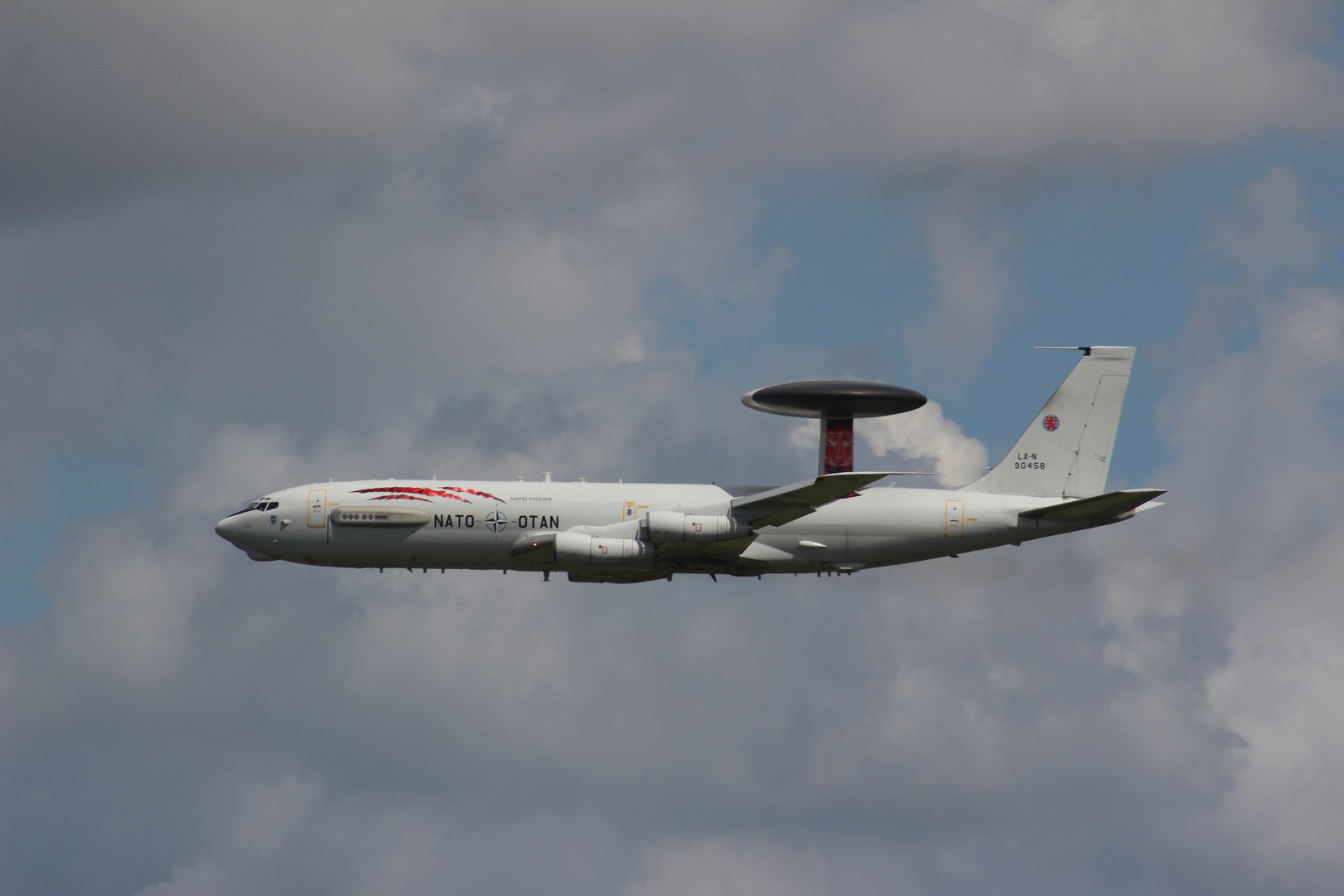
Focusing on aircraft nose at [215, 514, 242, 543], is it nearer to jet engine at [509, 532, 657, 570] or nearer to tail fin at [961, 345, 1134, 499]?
jet engine at [509, 532, 657, 570]

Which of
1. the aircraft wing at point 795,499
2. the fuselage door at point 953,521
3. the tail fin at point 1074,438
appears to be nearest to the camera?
the aircraft wing at point 795,499

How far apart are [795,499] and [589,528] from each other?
9.10 meters

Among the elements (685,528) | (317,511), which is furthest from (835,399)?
(317,511)

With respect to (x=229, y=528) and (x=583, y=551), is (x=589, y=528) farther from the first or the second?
(x=229, y=528)

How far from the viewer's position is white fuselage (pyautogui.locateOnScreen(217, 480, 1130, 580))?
62.5m

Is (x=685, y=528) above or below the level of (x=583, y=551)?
above

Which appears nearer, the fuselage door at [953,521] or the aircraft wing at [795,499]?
the aircraft wing at [795,499]

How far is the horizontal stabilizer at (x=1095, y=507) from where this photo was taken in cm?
6134

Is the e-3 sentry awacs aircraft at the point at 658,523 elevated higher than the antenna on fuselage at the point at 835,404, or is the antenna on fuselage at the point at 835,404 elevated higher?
the antenna on fuselage at the point at 835,404

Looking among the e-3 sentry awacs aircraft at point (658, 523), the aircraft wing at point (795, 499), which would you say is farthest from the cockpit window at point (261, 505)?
the aircraft wing at point (795, 499)

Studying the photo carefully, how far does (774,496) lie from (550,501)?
9.99 m

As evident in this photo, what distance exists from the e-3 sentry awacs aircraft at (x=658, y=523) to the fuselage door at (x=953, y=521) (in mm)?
53

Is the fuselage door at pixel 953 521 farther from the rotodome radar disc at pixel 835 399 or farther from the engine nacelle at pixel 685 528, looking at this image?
the engine nacelle at pixel 685 528

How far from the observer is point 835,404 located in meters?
59.8
